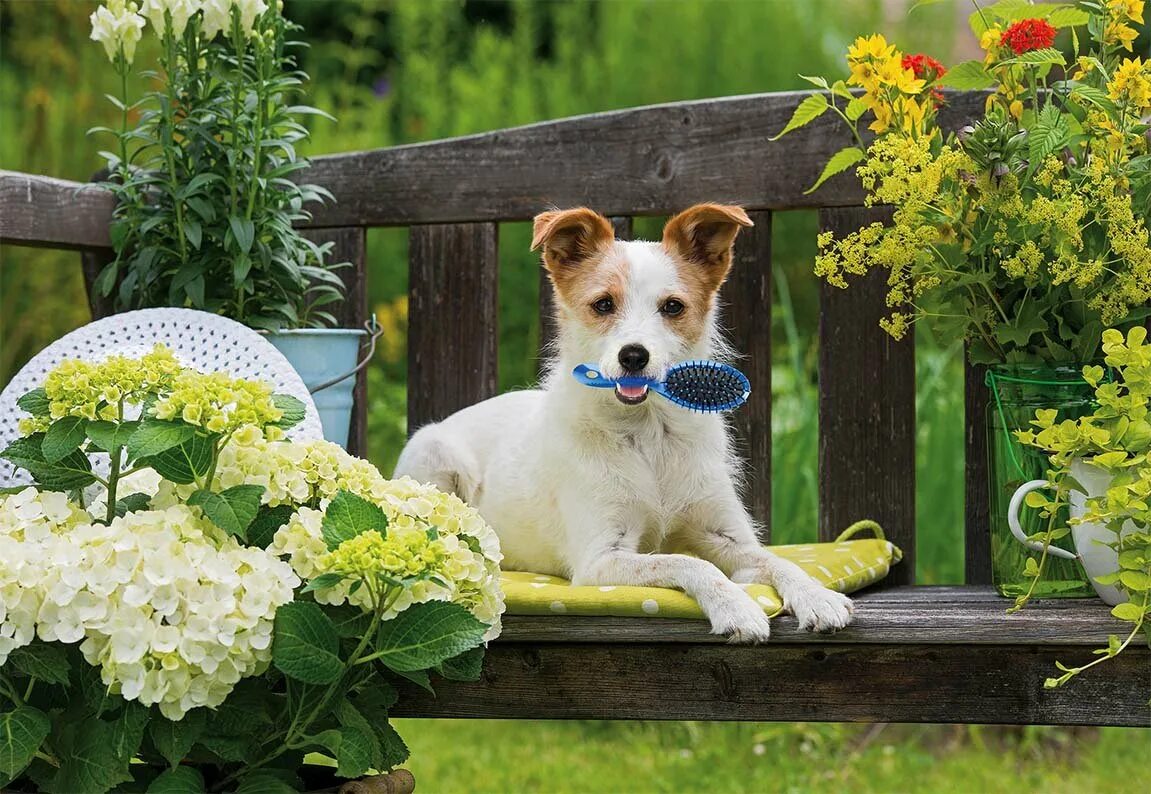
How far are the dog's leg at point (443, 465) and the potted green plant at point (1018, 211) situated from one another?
3.16 feet

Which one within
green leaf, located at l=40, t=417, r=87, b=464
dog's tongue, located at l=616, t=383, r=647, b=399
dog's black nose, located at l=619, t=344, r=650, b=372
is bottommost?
green leaf, located at l=40, t=417, r=87, b=464

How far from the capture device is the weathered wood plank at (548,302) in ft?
10.3

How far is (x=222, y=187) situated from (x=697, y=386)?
1173 mm

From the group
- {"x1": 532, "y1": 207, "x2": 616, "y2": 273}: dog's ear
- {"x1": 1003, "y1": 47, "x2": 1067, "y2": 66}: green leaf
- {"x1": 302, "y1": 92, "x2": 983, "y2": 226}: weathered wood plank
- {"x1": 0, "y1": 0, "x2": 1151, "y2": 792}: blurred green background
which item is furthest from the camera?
{"x1": 0, "y1": 0, "x2": 1151, "y2": 792}: blurred green background

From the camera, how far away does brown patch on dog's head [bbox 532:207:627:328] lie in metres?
2.59

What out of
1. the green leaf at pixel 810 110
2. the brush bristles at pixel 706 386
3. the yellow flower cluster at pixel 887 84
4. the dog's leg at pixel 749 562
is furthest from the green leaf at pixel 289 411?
the yellow flower cluster at pixel 887 84

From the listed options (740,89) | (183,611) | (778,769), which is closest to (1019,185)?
(183,611)

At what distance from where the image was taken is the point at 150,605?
1766 millimetres

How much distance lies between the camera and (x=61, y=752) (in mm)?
1865

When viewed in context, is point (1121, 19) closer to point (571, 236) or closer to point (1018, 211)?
point (1018, 211)

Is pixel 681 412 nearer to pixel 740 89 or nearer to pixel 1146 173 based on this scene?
pixel 1146 173

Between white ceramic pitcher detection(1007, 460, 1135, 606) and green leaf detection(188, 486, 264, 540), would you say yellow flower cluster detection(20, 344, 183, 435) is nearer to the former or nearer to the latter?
green leaf detection(188, 486, 264, 540)

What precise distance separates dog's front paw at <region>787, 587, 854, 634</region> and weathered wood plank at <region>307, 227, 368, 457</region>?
143 centimetres

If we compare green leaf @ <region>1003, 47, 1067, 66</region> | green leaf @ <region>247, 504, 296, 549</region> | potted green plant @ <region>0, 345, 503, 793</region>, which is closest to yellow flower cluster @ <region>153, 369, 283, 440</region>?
potted green plant @ <region>0, 345, 503, 793</region>
